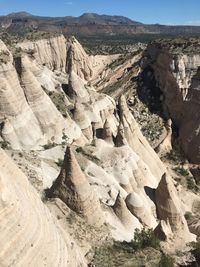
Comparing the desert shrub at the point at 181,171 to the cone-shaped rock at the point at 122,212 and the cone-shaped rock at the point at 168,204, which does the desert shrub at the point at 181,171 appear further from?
the cone-shaped rock at the point at 122,212

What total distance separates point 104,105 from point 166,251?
1901cm

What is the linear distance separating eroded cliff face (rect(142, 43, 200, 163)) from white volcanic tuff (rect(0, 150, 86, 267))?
35.4 metres

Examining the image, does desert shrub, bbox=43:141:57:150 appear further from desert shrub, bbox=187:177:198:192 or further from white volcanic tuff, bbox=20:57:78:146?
desert shrub, bbox=187:177:198:192

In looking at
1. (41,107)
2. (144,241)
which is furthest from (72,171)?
(41,107)

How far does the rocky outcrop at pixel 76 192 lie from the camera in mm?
18453

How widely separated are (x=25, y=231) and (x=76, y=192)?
6.33 metres

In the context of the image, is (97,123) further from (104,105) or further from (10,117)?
(10,117)

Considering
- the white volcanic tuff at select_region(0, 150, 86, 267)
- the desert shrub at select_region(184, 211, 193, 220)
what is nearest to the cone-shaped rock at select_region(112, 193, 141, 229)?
the white volcanic tuff at select_region(0, 150, 86, 267)

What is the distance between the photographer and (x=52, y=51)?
233 ft

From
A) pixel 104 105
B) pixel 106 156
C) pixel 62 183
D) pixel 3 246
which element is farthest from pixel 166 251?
pixel 104 105

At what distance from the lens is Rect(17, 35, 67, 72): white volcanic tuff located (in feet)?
219

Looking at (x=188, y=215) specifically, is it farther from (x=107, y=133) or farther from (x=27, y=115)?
(x=27, y=115)

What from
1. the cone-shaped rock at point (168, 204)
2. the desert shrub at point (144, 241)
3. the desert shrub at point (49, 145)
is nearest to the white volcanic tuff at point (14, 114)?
the desert shrub at point (49, 145)

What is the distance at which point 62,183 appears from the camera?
62.0 feet
